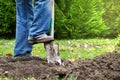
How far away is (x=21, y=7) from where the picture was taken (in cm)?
530

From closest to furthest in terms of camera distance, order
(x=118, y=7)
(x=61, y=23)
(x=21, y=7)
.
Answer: (x=21, y=7) → (x=61, y=23) → (x=118, y=7)

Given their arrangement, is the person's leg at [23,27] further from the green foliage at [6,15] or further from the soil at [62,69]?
the green foliage at [6,15]

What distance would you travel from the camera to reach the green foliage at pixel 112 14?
15.3 m

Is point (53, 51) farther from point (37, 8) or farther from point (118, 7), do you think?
point (118, 7)

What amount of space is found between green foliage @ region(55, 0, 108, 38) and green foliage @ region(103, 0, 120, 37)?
159cm

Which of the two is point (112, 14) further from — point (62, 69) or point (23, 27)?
point (62, 69)

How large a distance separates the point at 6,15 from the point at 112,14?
4703 mm

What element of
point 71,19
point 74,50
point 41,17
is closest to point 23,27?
point 41,17

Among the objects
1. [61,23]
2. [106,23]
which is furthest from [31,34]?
[106,23]

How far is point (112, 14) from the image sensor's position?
15453mm

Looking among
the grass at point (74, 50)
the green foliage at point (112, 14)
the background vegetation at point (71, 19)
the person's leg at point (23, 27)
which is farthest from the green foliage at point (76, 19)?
the person's leg at point (23, 27)

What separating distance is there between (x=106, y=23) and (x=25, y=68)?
11.3 meters

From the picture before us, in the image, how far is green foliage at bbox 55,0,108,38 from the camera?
13.1m

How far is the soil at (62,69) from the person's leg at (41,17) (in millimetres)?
418
